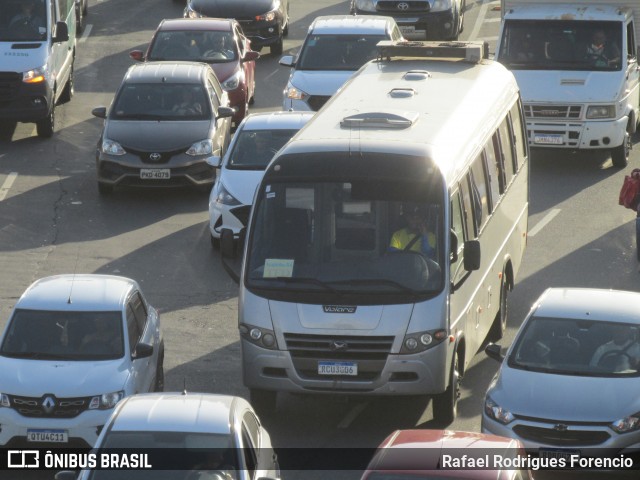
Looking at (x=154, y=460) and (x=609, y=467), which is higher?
(x=154, y=460)

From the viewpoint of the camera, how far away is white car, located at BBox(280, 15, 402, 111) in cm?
2745

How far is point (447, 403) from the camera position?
1536cm

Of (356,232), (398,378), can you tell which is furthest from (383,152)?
(398,378)

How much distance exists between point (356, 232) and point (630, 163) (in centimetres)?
1443

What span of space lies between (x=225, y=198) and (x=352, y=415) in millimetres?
6649

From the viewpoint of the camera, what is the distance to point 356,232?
48.8 feet

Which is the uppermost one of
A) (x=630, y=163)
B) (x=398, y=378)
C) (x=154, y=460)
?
(x=154, y=460)

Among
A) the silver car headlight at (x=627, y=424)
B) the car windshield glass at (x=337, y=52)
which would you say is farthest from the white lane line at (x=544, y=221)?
→ the silver car headlight at (x=627, y=424)

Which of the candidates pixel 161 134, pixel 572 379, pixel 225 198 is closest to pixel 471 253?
pixel 572 379

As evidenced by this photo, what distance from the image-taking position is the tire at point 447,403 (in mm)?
15305

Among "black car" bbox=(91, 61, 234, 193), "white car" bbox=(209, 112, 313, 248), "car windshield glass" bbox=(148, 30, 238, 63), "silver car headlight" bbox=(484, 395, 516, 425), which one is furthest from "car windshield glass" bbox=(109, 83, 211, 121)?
"silver car headlight" bbox=(484, 395, 516, 425)

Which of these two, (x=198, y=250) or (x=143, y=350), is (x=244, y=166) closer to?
(x=198, y=250)

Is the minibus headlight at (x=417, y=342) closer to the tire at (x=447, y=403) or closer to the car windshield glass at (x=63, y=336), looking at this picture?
the tire at (x=447, y=403)

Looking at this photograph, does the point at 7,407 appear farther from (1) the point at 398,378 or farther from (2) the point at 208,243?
(2) the point at 208,243
